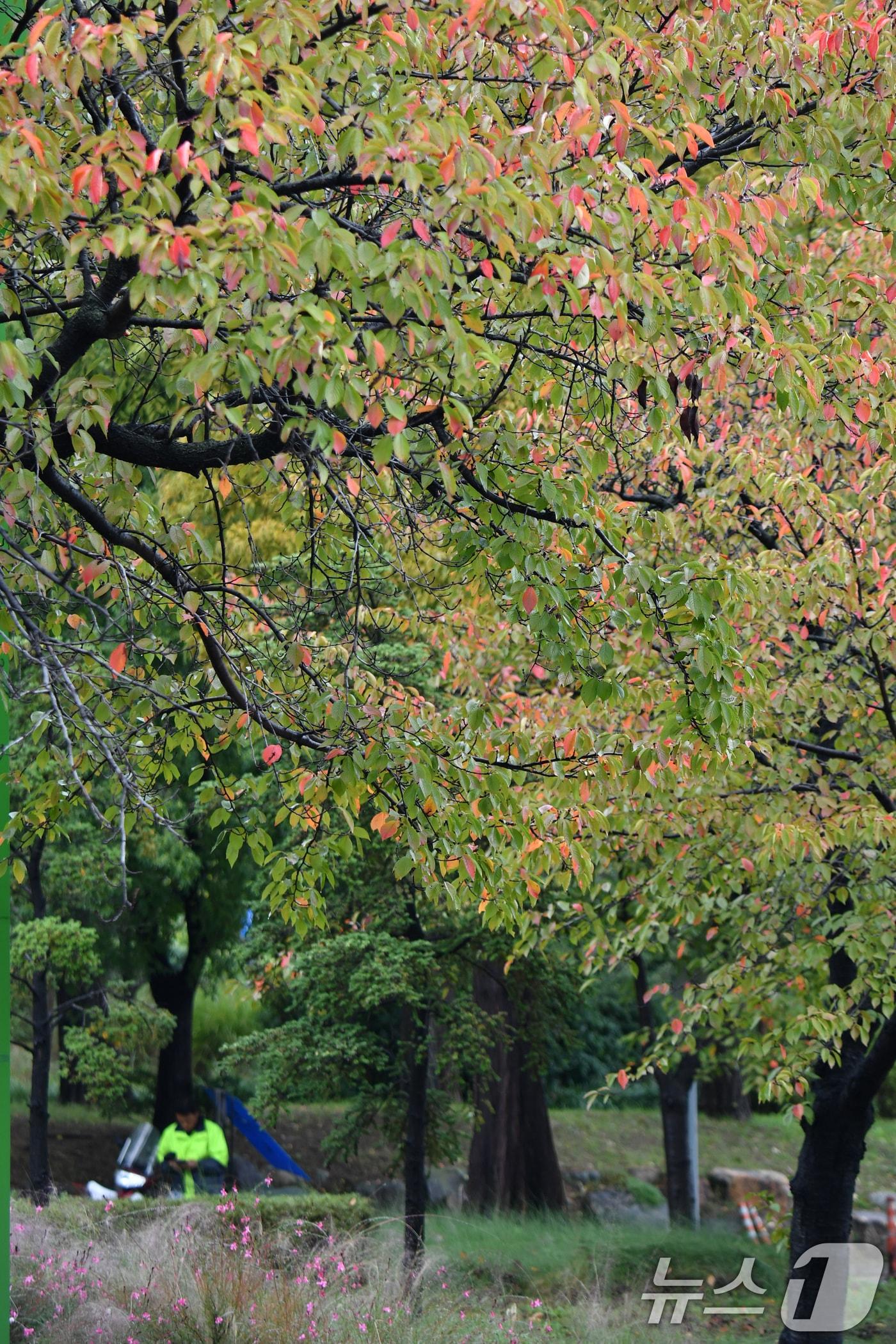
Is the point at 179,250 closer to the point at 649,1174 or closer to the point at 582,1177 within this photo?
the point at 582,1177

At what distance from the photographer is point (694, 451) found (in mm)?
8102

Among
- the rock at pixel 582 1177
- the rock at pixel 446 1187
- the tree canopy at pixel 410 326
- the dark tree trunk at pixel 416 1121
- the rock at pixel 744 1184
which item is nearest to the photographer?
the tree canopy at pixel 410 326

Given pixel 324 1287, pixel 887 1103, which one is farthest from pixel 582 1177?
pixel 324 1287

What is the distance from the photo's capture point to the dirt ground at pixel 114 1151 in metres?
20.4

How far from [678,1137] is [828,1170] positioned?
8.34 meters

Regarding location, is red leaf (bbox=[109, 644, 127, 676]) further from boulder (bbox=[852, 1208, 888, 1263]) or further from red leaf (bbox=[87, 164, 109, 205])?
boulder (bbox=[852, 1208, 888, 1263])

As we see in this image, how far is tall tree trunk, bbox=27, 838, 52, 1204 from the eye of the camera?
549 inches

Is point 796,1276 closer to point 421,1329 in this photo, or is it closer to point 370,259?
point 421,1329

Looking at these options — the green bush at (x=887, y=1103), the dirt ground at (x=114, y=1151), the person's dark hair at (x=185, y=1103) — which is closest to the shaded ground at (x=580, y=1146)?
the dirt ground at (x=114, y=1151)

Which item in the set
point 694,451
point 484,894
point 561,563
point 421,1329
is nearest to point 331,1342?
point 421,1329

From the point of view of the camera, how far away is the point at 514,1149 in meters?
16.7

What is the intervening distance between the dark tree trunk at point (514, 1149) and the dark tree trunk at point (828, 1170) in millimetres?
6557

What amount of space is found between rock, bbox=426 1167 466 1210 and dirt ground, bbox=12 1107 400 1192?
804 millimetres

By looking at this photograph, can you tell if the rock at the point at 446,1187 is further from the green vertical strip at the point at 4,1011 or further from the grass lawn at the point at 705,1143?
the green vertical strip at the point at 4,1011
